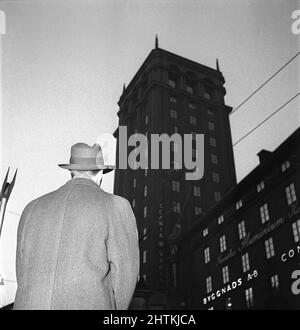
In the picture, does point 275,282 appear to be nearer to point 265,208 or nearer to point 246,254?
point 246,254

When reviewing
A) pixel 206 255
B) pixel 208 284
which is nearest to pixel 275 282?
pixel 208 284

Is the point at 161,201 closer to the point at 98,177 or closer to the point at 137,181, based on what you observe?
the point at 137,181

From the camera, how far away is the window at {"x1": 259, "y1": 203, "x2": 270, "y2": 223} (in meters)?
22.5

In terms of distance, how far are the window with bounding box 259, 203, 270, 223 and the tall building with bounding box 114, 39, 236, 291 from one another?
8.14 m

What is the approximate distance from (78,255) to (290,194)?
20557 mm

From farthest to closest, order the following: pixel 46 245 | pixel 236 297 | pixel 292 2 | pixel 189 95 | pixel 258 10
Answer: pixel 189 95 → pixel 236 297 → pixel 258 10 → pixel 292 2 → pixel 46 245

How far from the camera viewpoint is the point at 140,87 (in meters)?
36.1

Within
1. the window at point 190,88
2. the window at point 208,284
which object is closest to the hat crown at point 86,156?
the window at point 208,284

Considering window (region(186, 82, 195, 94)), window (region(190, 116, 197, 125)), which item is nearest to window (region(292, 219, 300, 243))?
window (region(190, 116, 197, 125))

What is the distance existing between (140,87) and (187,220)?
12.5m

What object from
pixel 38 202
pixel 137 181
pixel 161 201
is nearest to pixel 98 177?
pixel 38 202

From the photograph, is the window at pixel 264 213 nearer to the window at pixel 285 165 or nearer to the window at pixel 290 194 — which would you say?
the window at pixel 290 194

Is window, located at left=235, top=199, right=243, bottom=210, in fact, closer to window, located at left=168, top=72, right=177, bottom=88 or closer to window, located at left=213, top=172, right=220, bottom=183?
window, located at left=213, top=172, right=220, bottom=183
